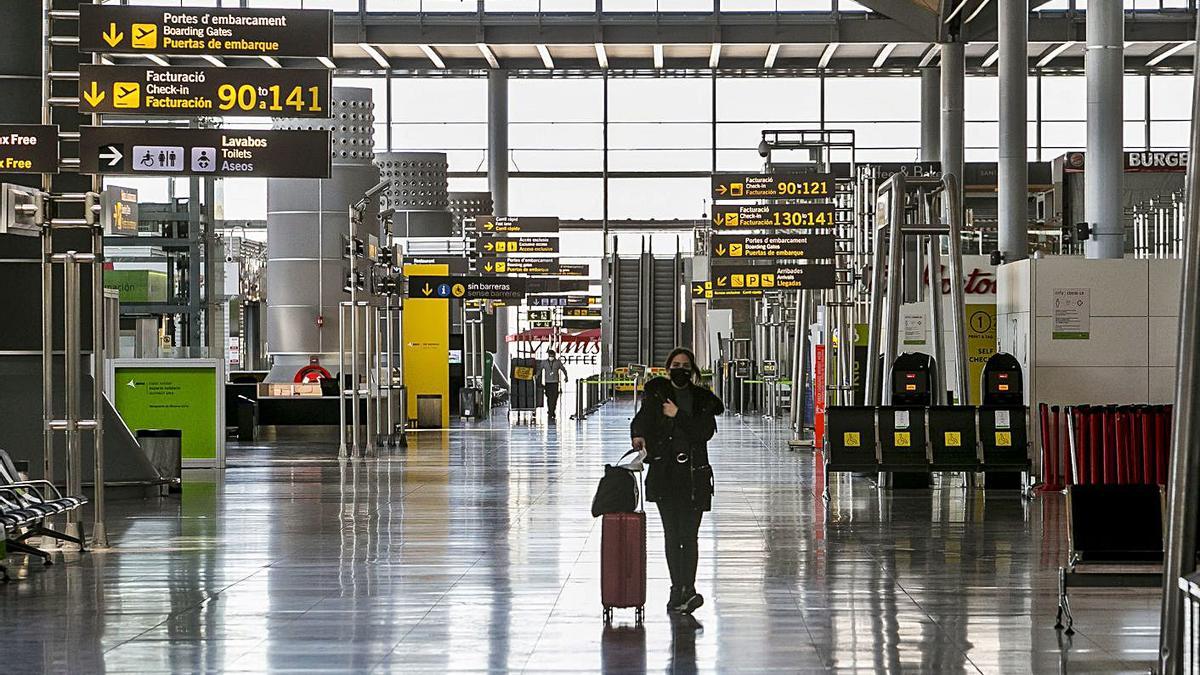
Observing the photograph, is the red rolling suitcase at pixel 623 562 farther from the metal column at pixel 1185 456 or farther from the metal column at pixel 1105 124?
the metal column at pixel 1105 124

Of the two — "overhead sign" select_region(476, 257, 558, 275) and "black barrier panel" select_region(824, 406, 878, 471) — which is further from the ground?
"overhead sign" select_region(476, 257, 558, 275)

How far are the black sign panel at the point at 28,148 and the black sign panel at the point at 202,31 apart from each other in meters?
0.86

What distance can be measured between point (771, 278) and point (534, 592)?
17034 millimetres

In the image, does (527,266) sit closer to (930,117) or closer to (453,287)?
(453,287)

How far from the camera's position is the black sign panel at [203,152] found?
43.0 ft

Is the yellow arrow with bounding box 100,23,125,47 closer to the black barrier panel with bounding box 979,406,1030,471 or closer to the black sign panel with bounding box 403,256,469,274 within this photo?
the black barrier panel with bounding box 979,406,1030,471

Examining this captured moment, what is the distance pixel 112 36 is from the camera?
13.3 metres

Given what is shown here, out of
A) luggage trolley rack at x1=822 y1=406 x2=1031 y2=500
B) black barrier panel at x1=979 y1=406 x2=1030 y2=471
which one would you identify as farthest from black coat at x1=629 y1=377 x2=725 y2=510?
black barrier panel at x1=979 y1=406 x2=1030 y2=471

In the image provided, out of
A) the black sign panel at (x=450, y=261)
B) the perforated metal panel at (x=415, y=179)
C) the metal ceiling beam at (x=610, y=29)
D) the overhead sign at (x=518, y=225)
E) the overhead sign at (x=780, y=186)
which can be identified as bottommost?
the black sign panel at (x=450, y=261)

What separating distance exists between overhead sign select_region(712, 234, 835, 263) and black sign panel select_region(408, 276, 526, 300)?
7.23m

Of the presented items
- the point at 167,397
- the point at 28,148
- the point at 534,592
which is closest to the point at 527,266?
the point at 167,397

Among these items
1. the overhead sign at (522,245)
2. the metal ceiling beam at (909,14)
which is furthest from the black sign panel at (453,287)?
the metal ceiling beam at (909,14)

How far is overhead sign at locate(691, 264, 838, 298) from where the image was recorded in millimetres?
24672

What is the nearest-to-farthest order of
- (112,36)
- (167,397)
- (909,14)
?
(112,36), (167,397), (909,14)
